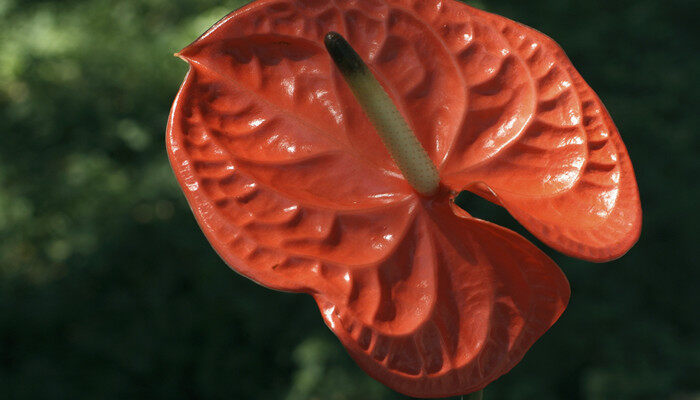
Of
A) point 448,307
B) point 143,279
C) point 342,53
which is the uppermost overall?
point 342,53

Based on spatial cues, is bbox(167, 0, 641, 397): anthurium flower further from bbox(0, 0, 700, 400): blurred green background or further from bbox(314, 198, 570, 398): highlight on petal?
bbox(0, 0, 700, 400): blurred green background

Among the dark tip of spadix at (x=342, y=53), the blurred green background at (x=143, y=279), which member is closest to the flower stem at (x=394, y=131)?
the dark tip of spadix at (x=342, y=53)

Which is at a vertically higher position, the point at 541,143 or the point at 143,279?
the point at 541,143

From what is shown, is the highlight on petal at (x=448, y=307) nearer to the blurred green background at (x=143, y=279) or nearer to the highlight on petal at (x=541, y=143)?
the highlight on petal at (x=541, y=143)

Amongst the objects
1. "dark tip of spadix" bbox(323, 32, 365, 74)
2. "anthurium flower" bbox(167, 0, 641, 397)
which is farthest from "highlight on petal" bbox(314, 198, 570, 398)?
"dark tip of spadix" bbox(323, 32, 365, 74)

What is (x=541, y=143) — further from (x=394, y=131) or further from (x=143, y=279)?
(x=143, y=279)

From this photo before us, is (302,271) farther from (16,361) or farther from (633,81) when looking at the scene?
(633,81)

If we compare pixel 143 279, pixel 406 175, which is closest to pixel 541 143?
pixel 406 175
